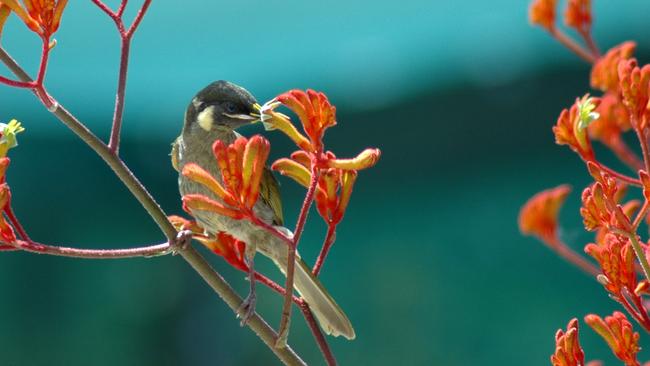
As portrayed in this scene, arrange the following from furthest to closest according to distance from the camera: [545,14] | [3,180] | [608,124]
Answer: [545,14] → [608,124] → [3,180]

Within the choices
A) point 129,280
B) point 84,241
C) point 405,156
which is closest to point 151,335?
point 129,280

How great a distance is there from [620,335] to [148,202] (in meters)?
0.57

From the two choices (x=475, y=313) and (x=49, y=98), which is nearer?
(x=49, y=98)

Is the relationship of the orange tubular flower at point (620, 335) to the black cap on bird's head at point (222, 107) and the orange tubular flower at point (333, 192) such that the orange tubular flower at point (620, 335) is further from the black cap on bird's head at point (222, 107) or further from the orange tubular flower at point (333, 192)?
the black cap on bird's head at point (222, 107)

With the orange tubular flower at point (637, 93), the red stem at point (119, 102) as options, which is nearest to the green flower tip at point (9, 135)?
the red stem at point (119, 102)

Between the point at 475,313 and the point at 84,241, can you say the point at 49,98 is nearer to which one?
the point at 475,313

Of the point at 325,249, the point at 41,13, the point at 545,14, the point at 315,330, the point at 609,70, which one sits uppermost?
the point at 545,14

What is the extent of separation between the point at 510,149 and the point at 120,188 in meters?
2.05

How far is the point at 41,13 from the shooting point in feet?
3.36

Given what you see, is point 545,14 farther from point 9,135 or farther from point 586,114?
point 9,135

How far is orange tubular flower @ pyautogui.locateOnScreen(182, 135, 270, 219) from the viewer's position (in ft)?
3.28

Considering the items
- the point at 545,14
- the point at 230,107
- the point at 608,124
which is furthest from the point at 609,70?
the point at 230,107

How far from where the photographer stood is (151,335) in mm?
4617

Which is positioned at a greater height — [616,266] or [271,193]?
[616,266]
